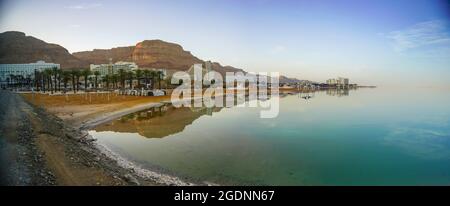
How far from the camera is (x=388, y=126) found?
41.1 ft

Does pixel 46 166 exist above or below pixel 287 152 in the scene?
above

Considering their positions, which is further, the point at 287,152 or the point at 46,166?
the point at 287,152

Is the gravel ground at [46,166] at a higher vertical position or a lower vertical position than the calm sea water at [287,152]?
higher

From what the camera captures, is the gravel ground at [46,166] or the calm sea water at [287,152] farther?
the calm sea water at [287,152]

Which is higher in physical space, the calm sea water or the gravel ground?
the gravel ground

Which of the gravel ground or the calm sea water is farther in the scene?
the calm sea water
